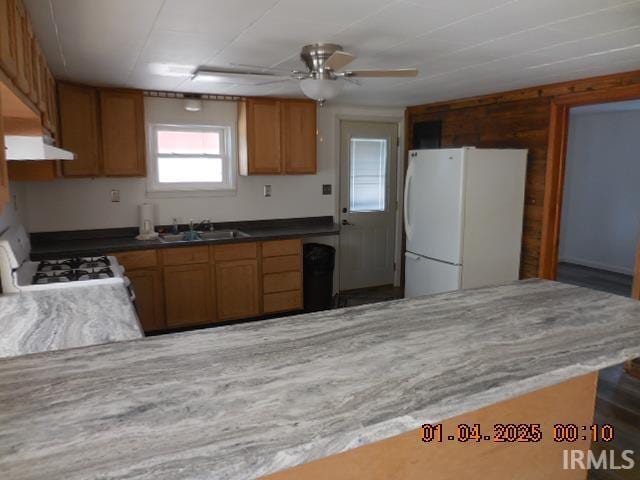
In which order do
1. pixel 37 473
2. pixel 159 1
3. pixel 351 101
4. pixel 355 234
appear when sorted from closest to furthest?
pixel 37 473 → pixel 159 1 → pixel 351 101 → pixel 355 234

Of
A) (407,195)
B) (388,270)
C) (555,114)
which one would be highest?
(555,114)

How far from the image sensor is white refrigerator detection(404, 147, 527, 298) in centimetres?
387

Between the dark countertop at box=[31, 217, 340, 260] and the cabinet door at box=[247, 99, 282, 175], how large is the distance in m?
0.62

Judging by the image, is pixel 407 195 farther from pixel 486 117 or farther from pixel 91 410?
pixel 91 410

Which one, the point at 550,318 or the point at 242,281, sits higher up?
the point at 550,318

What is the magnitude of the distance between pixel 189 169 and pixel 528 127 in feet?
10.4

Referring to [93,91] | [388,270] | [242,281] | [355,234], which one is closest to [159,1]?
[93,91]

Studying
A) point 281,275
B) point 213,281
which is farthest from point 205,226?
point 281,275

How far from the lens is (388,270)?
18.8 feet

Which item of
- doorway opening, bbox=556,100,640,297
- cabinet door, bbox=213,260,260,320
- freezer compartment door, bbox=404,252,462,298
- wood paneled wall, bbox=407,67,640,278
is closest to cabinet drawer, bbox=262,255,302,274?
cabinet door, bbox=213,260,260,320

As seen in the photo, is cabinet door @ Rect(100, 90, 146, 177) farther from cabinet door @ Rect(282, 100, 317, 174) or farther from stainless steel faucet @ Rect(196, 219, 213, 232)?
cabinet door @ Rect(282, 100, 317, 174)

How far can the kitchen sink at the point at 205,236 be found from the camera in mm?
4179

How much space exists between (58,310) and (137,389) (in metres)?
1.27

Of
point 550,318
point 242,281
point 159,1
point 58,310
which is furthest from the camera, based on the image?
point 242,281
